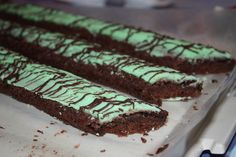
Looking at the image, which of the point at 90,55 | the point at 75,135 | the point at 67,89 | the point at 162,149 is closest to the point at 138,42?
the point at 90,55

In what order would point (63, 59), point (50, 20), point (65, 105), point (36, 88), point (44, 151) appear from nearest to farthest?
point (44, 151)
point (65, 105)
point (36, 88)
point (63, 59)
point (50, 20)

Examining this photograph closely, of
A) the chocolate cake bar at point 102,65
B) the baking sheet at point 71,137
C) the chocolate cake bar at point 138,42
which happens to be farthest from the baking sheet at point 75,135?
the chocolate cake bar at point 138,42

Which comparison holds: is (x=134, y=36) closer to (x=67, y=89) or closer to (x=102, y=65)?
(x=102, y=65)

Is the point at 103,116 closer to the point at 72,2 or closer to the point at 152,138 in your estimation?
the point at 152,138

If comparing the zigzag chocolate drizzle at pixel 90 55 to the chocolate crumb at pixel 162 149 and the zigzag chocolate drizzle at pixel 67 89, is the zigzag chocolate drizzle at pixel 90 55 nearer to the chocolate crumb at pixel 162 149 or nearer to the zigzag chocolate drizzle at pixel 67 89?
the zigzag chocolate drizzle at pixel 67 89

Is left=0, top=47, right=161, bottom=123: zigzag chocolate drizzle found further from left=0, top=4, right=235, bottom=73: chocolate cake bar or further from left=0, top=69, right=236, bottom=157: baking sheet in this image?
left=0, top=4, right=235, bottom=73: chocolate cake bar

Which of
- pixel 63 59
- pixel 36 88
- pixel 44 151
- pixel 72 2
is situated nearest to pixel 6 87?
pixel 36 88

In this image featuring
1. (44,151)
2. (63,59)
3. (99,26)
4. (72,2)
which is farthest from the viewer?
(72,2)
